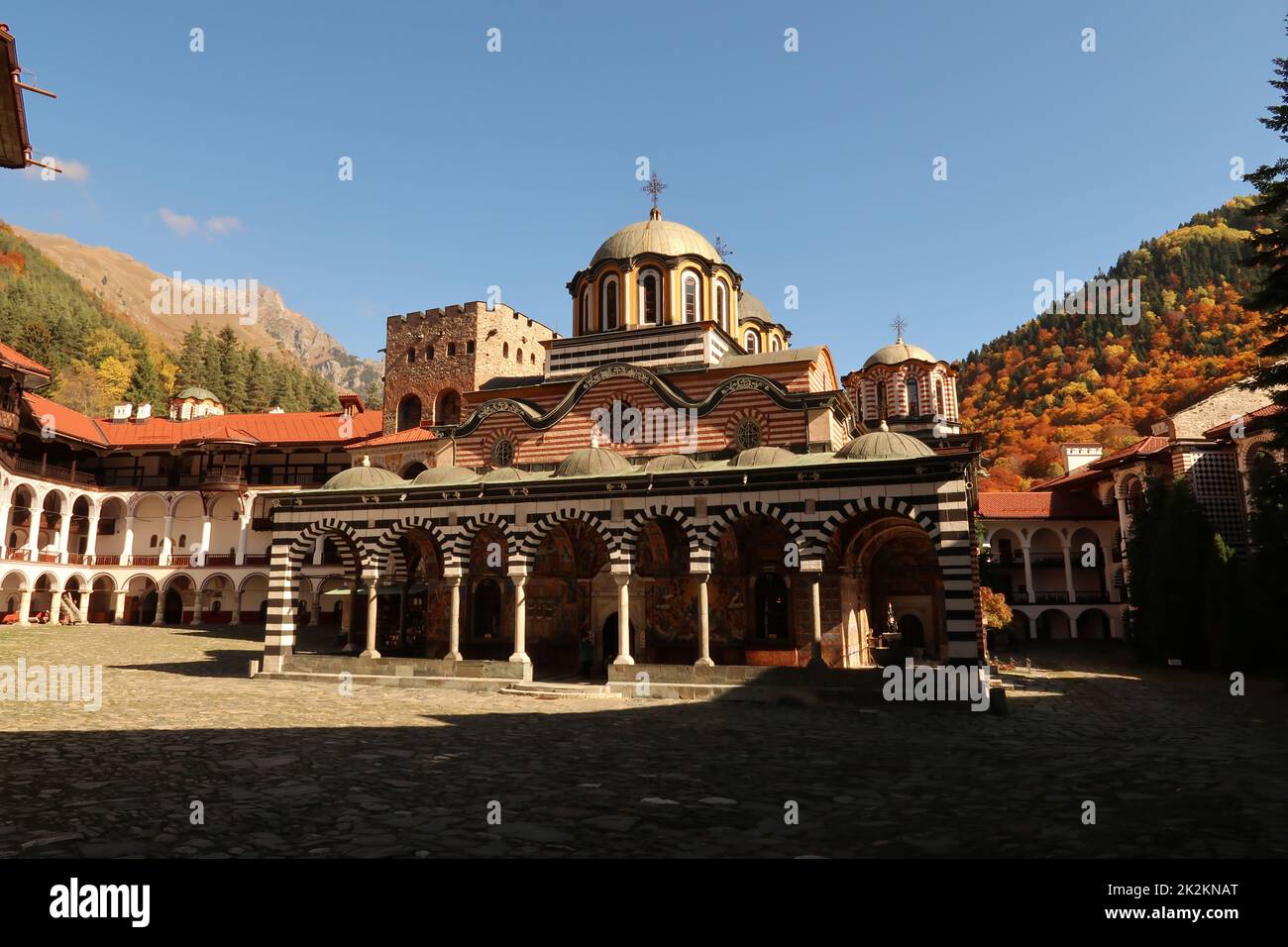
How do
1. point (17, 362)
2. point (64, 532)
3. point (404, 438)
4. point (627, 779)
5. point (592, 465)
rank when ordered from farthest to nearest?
point (64, 532) < point (404, 438) < point (17, 362) < point (592, 465) < point (627, 779)

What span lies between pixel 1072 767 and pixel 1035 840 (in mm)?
3757

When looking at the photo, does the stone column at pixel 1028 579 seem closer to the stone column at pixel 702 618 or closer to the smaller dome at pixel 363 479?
the stone column at pixel 702 618

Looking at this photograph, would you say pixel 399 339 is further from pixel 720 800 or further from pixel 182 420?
pixel 720 800

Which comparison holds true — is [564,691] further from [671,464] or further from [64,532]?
[64,532]

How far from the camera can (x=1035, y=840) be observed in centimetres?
601

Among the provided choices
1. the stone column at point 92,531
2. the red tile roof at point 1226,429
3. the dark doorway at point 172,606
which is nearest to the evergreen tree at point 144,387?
the stone column at point 92,531

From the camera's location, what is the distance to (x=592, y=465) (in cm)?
2048

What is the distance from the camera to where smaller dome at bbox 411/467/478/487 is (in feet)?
71.3

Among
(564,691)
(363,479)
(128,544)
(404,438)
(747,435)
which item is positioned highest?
(404,438)

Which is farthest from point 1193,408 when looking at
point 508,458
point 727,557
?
point 508,458

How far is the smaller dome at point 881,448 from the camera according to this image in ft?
59.7

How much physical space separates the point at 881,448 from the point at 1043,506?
27.1 meters

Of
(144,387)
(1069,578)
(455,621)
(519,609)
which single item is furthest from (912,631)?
(144,387)

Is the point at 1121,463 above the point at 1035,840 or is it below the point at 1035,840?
above
